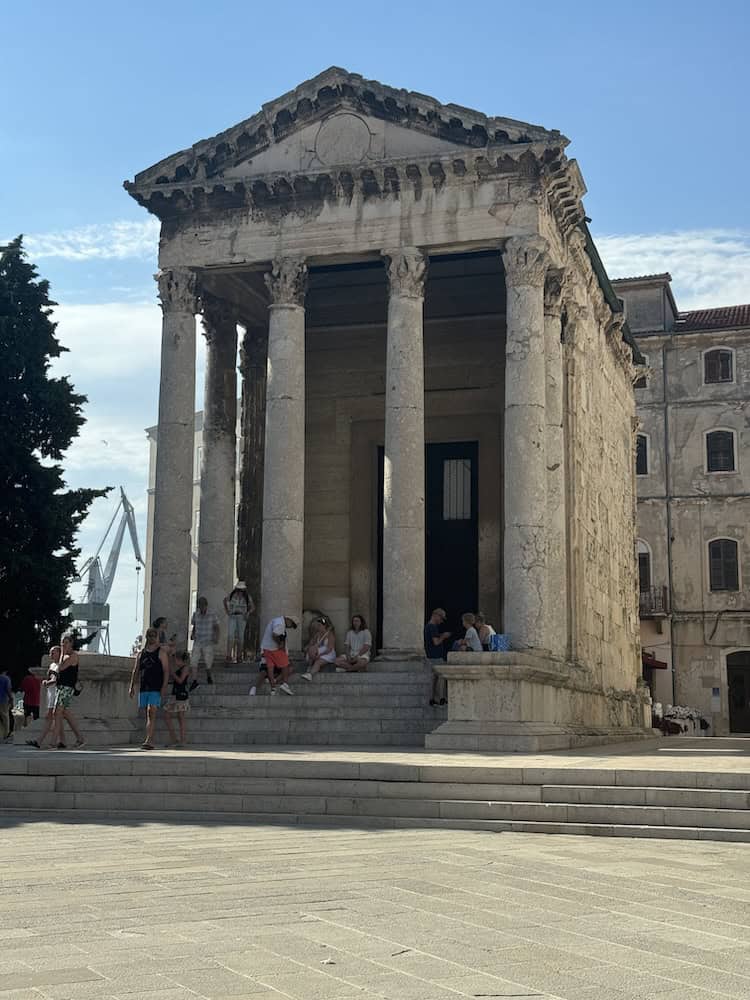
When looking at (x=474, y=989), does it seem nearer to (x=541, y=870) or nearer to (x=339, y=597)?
(x=541, y=870)

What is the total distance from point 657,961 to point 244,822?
7006mm

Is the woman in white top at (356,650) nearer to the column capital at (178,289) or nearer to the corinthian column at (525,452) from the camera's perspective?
the corinthian column at (525,452)

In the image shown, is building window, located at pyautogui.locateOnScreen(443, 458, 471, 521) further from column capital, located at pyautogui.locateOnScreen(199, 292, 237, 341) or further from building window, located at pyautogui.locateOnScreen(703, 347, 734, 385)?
building window, located at pyautogui.locateOnScreen(703, 347, 734, 385)

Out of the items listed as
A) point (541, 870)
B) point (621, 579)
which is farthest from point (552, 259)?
point (541, 870)

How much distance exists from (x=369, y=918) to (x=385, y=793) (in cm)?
579

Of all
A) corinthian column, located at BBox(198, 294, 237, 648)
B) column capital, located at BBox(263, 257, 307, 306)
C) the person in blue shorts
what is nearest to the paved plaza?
the person in blue shorts

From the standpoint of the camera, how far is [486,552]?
87.8 feet

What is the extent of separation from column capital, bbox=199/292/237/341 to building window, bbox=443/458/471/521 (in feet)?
18.9

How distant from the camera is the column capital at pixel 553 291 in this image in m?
23.8

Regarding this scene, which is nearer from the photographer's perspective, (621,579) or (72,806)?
(72,806)

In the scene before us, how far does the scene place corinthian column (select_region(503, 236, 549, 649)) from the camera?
21.0m

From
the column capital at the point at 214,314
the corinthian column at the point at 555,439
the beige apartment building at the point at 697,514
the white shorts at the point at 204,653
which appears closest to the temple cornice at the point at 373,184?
the corinthian column at the point at 555,439

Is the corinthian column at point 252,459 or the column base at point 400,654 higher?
the corinthian column at point 252,459

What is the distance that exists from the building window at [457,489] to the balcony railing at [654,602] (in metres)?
20.0
